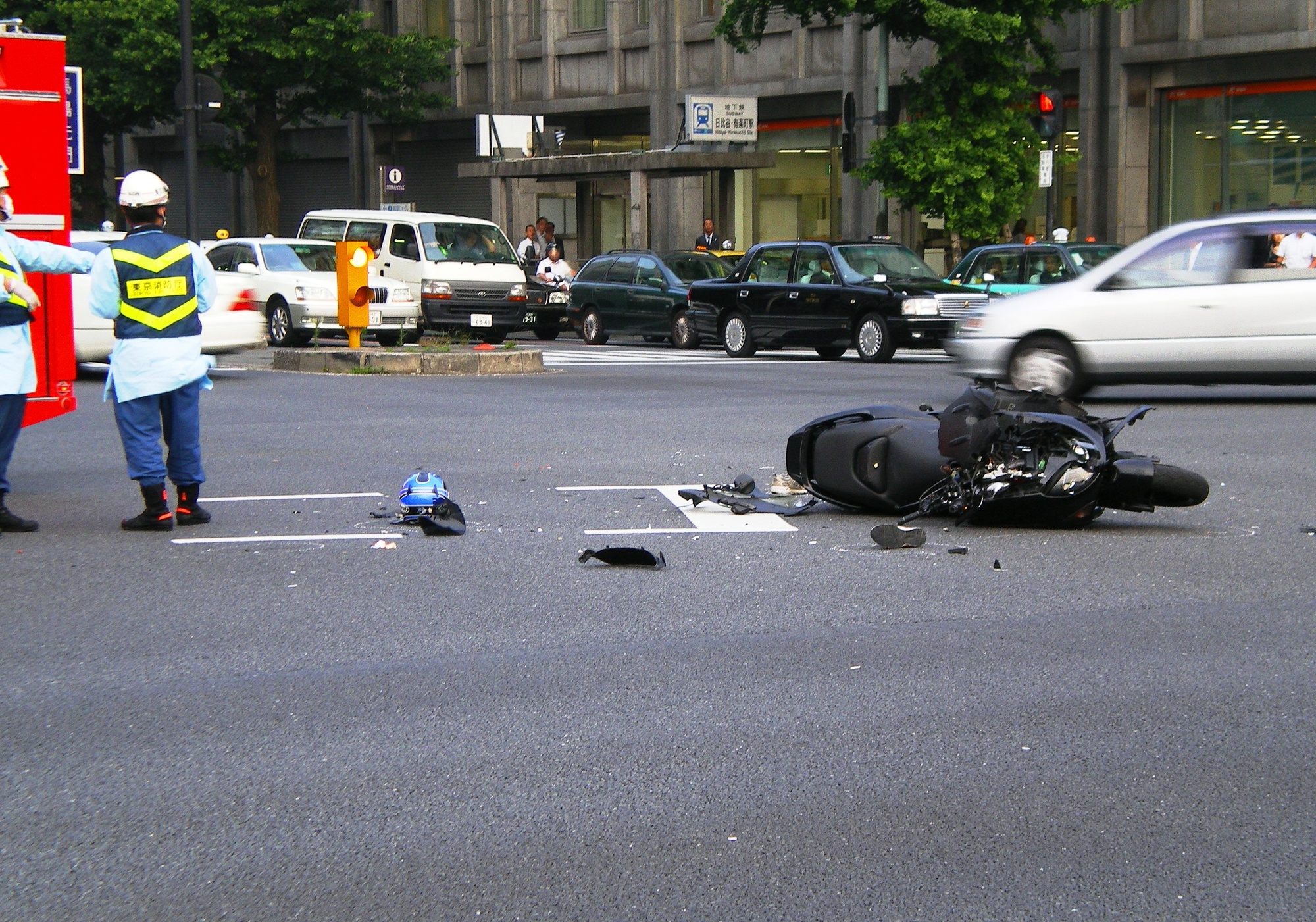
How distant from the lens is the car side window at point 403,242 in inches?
1026

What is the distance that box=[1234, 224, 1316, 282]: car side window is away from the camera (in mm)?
13891

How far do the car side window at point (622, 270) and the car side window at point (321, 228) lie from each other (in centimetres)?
437

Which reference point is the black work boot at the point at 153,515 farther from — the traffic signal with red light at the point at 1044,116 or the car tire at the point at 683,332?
the traffic signal with red light at the point at 1044,116

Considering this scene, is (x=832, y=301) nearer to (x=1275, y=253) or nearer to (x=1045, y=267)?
(x=1045, y=267)

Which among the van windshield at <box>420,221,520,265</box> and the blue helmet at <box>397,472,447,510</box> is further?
the van windshield at <box>420,221,520,265</box>

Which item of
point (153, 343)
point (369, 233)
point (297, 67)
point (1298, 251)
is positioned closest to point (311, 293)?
point (369, 233)

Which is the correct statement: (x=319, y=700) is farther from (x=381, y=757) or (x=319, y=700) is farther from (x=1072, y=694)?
(x=1072, y=694)

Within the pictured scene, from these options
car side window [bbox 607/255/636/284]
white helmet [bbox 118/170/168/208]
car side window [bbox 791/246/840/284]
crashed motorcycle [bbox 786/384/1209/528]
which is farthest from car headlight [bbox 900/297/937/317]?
white helmet [bbox 118/170/168/208]

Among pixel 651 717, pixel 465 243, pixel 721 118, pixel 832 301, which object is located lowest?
pixel 651 717

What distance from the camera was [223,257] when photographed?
24.7 metres

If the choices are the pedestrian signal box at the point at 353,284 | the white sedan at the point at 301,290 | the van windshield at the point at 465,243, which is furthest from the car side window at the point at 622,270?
the pedestrian signal box at the point at 353,284

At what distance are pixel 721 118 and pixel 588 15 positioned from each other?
10119 mm

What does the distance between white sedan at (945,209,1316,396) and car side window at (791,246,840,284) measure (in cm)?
798

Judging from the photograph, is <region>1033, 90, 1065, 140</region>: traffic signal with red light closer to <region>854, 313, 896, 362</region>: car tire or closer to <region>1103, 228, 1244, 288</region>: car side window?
<region>854, 313, 896, 362</region>: car tire
